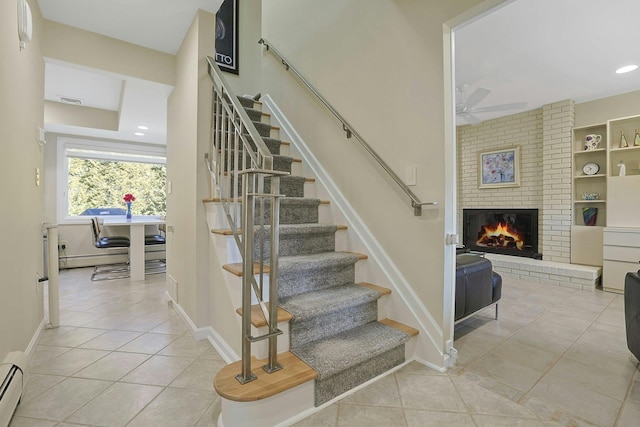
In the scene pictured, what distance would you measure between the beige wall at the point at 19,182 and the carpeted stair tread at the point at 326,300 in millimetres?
1432

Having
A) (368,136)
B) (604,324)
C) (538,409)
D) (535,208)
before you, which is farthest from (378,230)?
(535,208)

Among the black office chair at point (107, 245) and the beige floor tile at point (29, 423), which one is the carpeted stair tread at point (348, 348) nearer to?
the beige floor tile at point (29, 423)

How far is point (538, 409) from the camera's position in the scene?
4.71 feet

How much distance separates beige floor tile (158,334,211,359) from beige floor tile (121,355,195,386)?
57 mm

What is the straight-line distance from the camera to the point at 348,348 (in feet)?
5.37

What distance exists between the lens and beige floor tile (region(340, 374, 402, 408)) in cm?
147

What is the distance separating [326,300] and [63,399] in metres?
1.47

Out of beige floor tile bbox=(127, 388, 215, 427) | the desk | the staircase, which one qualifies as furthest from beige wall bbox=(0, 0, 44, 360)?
the desk

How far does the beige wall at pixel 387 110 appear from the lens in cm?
181

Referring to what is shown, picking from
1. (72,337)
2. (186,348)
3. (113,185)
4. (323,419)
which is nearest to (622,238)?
(323,419)

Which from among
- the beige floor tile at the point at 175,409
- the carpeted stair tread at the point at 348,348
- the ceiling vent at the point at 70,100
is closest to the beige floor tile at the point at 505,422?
the carpeted stair tread at the point at 348,348

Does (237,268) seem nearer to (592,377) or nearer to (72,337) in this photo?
(72,337)

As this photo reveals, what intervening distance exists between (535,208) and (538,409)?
4.24 m

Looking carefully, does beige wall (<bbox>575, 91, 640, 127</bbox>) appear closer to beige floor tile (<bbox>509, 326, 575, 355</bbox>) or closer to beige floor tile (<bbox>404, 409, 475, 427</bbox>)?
beige floor tile (<bbox>509, 326, 575, 355</bbox>)
